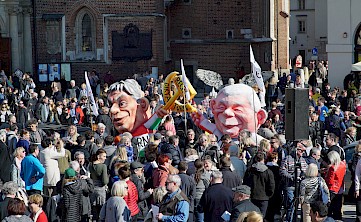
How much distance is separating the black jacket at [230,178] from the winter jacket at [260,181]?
0.34 m

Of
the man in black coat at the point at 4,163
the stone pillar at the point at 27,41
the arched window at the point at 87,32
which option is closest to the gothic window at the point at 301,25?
the arched window at the point at 87,32

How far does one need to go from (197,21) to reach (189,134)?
2262 centimetres

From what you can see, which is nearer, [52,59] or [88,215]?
[88,215]

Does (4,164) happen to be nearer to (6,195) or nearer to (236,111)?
(6,195)

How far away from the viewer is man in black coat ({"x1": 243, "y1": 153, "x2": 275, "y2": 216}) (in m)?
15.4

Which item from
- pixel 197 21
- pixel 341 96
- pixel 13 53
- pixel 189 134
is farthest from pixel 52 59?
pixel 189 134

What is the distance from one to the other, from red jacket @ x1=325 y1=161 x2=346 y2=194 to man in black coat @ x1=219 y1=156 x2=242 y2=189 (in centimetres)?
171

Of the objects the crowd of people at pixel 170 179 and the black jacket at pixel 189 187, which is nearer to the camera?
the crowd of people at pixel 170 179

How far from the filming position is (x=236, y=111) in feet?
67.1

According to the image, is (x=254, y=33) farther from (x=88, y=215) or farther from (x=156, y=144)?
(x=88, y=215)

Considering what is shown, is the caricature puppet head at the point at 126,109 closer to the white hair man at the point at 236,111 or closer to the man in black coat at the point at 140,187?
the white hair man at the point at 236,111

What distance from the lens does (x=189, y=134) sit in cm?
1911

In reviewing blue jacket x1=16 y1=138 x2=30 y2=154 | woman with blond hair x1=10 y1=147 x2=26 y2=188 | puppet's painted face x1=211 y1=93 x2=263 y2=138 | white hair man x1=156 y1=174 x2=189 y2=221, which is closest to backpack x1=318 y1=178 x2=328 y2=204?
white hair man x1=156 y1=174 x2=189 y2=221

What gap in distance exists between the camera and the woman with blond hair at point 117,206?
13914 mm
